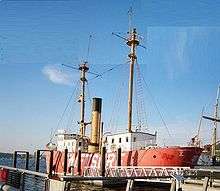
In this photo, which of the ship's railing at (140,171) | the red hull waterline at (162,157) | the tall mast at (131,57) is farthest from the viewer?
the tall mast at (131,57)

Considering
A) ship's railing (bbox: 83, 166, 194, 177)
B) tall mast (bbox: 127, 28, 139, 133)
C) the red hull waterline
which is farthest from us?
tall mast (bbox: 127, 28, 139, 133)

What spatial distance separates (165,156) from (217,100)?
38.7m

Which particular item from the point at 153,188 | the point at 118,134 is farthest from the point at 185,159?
the point at 118,134

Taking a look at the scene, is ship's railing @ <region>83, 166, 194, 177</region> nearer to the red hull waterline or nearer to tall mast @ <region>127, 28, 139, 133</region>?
the red hull waterline

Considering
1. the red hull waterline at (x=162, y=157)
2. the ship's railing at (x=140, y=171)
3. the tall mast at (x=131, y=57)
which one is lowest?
the ship's railing at (x=140, y=171)

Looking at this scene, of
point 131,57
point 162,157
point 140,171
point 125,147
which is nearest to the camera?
point 162,157

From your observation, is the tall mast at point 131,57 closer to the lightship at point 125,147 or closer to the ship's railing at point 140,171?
the lightship at point 125,147

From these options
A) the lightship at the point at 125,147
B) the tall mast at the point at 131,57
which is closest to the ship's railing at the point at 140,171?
the lightship at the point at 125,147

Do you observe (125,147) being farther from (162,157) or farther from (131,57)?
(131,57)

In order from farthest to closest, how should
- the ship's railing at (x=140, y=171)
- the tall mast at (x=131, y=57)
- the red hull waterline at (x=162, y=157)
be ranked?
the tall mast at (x=131, y=57), the red hull waterline at (x=162, y=157), the ship's railing at (x=140, y=171)

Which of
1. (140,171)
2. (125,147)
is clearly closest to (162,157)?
(140,171)

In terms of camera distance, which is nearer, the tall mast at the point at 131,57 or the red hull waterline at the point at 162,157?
the red hull waterline at the point at 162,157

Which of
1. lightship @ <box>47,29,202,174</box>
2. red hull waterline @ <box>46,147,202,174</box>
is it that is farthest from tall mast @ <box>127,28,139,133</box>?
red hull waterline @ <box>46,147,202,174</box>

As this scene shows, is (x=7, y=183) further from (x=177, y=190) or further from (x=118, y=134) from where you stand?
(x=177, y=190)
